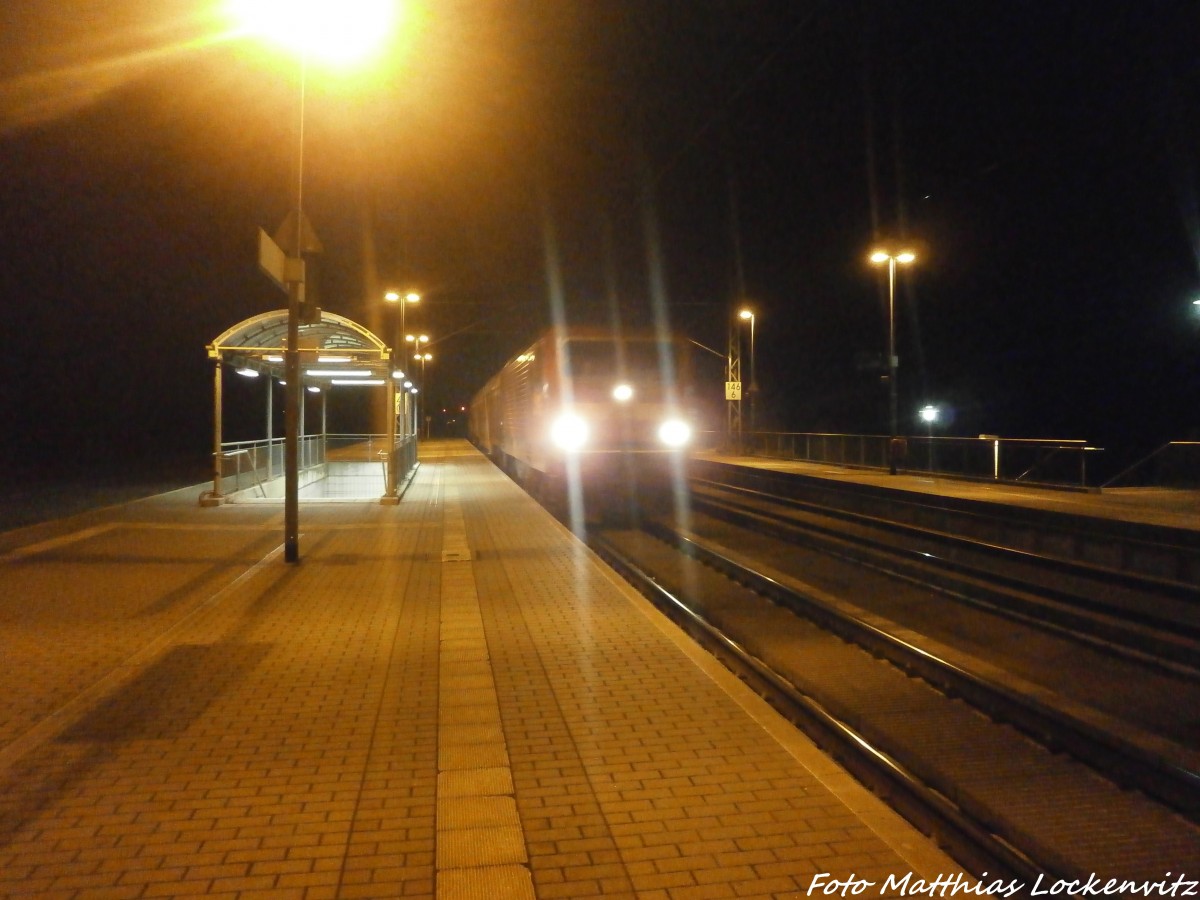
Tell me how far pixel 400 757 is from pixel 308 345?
17.2m

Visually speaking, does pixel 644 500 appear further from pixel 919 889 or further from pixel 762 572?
pixel 919 889

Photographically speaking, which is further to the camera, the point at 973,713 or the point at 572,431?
the point at 572,431

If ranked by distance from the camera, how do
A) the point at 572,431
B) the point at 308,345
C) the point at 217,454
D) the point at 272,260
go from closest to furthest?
the point at 272,260 → the point at 572,431 → the point at 217,454 → the point at 308,345

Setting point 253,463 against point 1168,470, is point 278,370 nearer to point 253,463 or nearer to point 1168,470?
point 253,463

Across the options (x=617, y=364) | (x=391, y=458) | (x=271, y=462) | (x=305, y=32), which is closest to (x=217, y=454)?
(x=391, y=458)

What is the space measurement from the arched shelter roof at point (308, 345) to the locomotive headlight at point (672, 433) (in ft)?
17.7

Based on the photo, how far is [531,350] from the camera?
23656mm

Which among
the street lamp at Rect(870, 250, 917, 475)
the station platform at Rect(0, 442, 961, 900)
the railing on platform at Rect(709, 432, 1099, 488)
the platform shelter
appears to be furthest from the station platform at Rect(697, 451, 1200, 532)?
the platform shelter

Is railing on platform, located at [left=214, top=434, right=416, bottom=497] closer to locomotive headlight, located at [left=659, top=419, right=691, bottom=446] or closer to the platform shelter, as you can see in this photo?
the platform shelter

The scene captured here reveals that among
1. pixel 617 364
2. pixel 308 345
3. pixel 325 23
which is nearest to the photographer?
pixel 325 23

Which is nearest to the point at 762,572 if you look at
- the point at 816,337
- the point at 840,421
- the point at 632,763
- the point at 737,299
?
the point at 632,763

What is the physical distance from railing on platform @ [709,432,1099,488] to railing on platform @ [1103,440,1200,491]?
1352 millimetres

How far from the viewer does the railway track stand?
509 cm

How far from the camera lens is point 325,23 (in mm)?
11289
